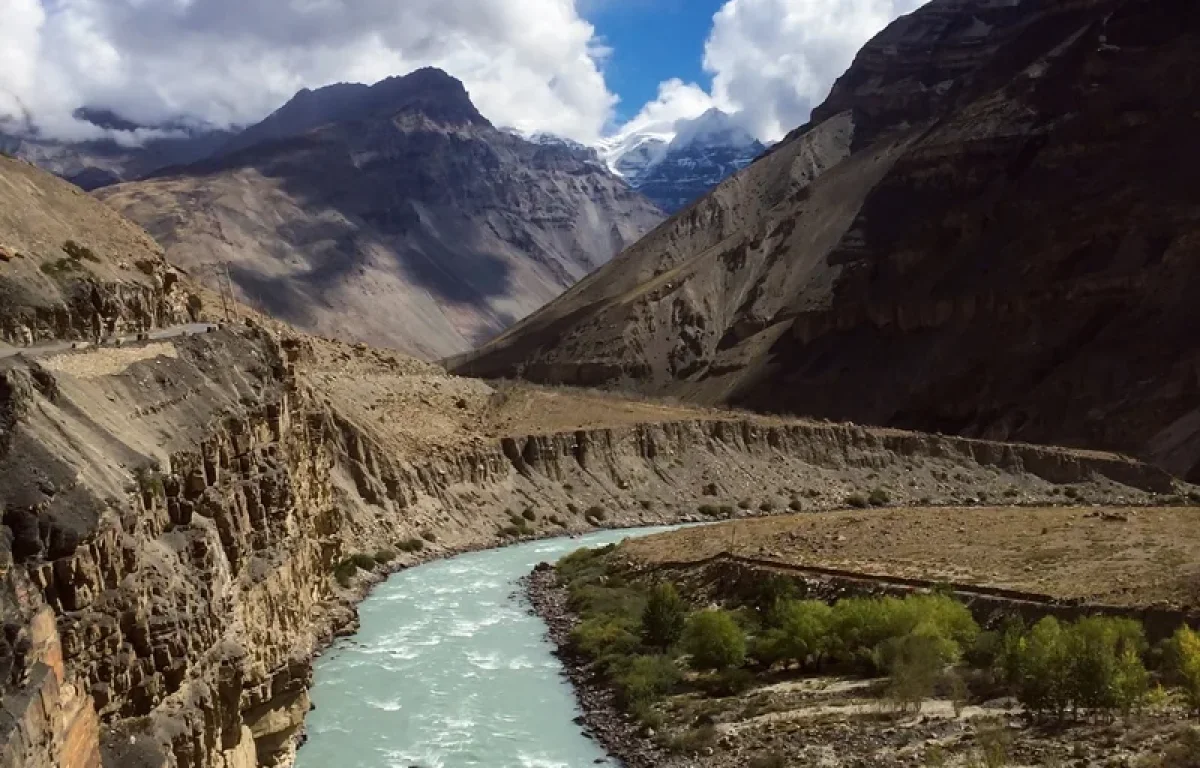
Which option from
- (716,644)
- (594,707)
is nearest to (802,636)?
(716,644)

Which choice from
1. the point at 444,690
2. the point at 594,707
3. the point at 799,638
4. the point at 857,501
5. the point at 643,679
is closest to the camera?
the point at 594,707

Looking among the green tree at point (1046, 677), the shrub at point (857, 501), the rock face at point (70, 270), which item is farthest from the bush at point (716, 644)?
the shrub at point (857, 501)

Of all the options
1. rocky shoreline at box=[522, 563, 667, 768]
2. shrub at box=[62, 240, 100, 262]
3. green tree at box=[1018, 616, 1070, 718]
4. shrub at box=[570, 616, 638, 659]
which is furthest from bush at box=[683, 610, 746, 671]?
shrub at box=[62, 240, 100, 262]

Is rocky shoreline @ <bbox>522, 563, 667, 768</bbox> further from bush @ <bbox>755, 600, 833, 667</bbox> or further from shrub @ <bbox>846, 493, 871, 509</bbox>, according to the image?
shrub @ <bbox>846, 493, 871, 509</bbox>

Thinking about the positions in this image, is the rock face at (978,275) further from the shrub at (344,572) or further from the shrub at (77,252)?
the shrub at (77,252)

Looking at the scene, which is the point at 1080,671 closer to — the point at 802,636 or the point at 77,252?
the point at 802,636

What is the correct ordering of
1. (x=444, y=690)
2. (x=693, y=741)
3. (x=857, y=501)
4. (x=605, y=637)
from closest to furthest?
1. (x=693, y=741)
2. (x=444, y=690)
3. (x=605, y=637)
4. (x=857, y=501)
